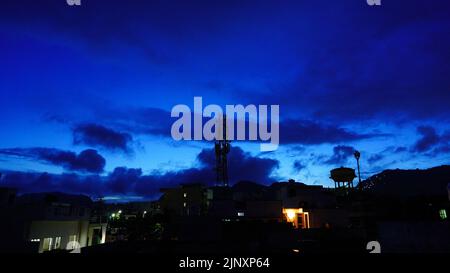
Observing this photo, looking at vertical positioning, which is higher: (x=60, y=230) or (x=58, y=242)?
(x=60, y=230)

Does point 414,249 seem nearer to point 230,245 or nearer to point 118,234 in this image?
point 230,245

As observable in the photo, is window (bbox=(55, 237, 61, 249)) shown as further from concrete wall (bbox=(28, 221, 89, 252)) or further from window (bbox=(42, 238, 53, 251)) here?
window (bbox=(42, 238, 53, 251))

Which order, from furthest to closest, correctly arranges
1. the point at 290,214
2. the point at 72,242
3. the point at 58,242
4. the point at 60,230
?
the point at 290,214 < the point at 72,242 < the point at 60,230 < the point at 58,242

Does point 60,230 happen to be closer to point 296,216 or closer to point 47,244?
point 47,244

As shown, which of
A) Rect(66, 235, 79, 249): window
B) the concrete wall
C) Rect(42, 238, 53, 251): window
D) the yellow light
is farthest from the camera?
the yellow light

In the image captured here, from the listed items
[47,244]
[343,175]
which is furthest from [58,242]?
[343,175]

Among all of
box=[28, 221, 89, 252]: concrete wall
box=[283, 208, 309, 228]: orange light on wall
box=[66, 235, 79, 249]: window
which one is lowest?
box=[66, 235, 79, 249]: window

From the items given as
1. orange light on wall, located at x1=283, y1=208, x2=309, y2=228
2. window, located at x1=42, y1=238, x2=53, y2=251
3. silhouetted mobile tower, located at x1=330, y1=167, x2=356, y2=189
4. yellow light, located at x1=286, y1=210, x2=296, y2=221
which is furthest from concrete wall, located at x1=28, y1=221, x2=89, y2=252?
silhouetted mobile tower, located at x1=330, y1=167, x2=356, y2=189

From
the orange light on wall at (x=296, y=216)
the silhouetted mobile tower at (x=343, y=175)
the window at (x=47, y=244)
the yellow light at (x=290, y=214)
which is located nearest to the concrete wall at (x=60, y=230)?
the window at (x=47, y=244)

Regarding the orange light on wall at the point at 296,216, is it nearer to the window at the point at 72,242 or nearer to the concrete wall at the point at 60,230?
the concrete wall at the point at 60,230

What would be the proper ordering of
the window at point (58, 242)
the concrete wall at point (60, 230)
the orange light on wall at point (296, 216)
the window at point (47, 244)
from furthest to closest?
the orange light on wall at point (296, 216) < the window at point (58, 242) < the window at point (47, 244) < the concrete wall at point (60, 230)

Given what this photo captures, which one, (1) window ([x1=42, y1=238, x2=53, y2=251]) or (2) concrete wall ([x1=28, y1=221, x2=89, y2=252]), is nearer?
(2) concrete wall ([x1=28, y1=221, x2=89, y2=252])

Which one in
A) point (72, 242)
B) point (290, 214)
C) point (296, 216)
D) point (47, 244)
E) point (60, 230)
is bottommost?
point (72, 242)
